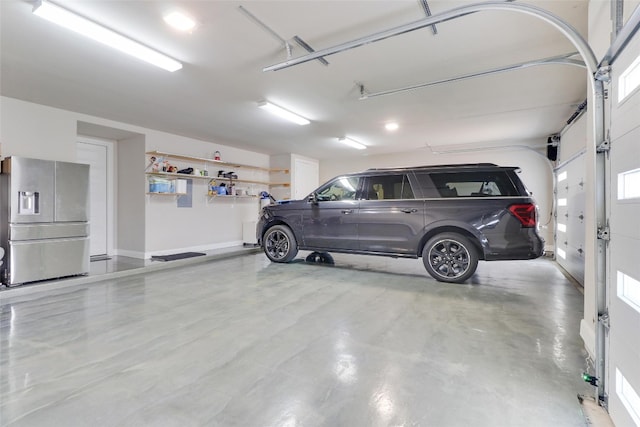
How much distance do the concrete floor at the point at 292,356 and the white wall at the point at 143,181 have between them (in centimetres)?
229

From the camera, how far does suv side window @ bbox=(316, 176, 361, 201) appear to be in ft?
16.4

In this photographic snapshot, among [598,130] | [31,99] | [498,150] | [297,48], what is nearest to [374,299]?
[598,130]

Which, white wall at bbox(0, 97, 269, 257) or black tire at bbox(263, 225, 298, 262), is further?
black tire at bbox(263, 225, 298, 262)

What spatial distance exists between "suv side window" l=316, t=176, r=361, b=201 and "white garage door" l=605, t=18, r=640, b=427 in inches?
141

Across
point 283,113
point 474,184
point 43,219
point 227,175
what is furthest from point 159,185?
point 474,184

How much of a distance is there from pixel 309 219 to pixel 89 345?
355 centimetres

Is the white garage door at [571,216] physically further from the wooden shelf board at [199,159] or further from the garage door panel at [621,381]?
the wooden shelf board at [199,159]

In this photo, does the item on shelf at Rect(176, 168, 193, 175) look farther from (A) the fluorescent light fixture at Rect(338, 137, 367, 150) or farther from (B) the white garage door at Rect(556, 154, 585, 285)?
(B) the white garage door at Rect(556, 154, 585, 285)

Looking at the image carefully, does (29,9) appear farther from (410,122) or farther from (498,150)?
(498,150)

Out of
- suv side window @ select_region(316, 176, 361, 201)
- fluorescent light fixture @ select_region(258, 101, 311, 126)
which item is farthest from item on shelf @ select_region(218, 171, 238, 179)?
suv side window @ select_region(316, 176, 361, 201)

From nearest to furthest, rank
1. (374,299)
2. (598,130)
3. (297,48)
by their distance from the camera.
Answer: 1. (598,130)
2. (297,48)
3. (374,299)

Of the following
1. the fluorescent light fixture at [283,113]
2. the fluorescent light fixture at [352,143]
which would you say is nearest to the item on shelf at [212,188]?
the fluorescent light fixture at [283,113]

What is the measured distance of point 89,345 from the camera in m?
2.30

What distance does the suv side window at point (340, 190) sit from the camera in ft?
16.4
